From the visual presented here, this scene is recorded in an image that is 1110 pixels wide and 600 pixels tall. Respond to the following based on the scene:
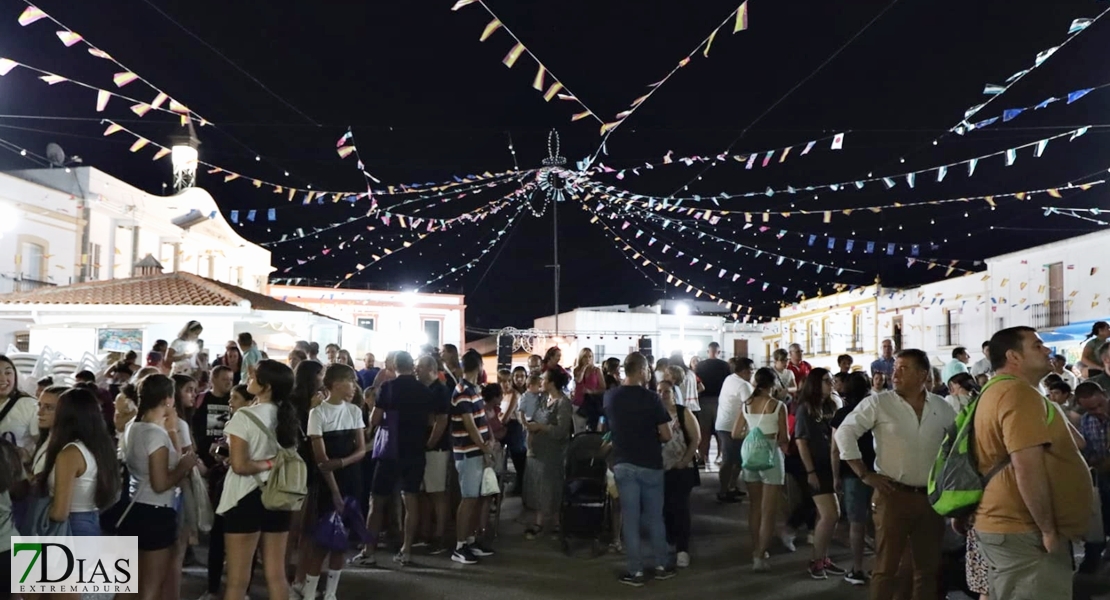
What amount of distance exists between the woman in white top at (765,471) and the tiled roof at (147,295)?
39.1 ft

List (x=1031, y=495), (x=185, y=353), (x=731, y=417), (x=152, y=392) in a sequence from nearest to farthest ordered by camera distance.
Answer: (x=1031, y=495) < (x=152, y=392) < (x=731, y=417) < (x=185, y=353)

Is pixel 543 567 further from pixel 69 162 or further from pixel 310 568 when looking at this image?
pixel 69 162

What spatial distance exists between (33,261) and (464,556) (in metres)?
20.5

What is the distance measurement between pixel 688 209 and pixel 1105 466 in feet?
31.0

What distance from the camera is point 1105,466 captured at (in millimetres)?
6238

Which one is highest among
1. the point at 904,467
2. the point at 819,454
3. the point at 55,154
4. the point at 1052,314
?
the point at 55,154

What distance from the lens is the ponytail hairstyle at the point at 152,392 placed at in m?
4.48

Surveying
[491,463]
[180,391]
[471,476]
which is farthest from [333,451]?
[491,463]

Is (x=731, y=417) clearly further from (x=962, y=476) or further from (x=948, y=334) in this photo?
(x=948, y=334)

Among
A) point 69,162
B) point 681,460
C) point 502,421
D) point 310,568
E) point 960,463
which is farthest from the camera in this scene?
point 69,162

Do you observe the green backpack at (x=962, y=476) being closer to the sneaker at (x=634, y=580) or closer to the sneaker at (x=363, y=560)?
the sneaker at (x=634, y=580)

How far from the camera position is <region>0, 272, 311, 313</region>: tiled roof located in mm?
15844

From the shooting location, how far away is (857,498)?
20.2ft

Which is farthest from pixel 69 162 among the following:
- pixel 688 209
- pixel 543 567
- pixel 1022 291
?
pixel 1022 291
